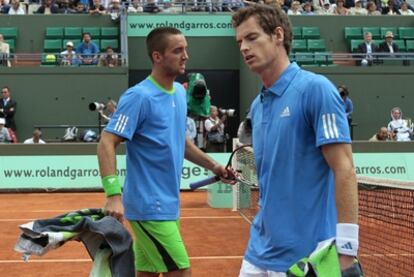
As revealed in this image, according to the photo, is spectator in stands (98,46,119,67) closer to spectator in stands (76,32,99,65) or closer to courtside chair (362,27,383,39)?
spectator in stands (76,32,99,65)

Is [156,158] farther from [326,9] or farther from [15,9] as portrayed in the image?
[326,9]

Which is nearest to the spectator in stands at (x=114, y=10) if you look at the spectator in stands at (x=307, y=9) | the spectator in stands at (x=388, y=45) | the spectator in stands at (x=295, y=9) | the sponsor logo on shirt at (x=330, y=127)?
the spectator in stands at (x=295, y=9)

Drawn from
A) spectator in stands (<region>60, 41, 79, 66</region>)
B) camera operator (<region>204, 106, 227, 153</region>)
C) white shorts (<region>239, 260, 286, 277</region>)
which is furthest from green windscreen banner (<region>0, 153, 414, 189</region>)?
white shorts (<region>239, 260, 286, 277</region>)

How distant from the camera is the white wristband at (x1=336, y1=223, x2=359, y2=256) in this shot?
312 centimetres

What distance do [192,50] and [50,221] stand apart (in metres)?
→ 21.0

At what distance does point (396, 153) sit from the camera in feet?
59.2

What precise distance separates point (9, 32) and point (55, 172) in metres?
8.16

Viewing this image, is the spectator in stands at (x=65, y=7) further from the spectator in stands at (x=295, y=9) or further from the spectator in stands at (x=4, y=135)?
the spectator in stands at (x=295, y=9)

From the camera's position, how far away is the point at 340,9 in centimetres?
2642

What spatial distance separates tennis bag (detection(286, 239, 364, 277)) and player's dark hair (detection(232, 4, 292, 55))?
37.6 inches

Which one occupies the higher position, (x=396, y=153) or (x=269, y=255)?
(x=269, y=255)

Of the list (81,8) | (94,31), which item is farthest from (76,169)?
(81,8)

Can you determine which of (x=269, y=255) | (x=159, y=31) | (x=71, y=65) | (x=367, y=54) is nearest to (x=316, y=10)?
(x=367, y=54)

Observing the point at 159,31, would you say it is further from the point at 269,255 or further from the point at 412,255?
the point at 412,255
